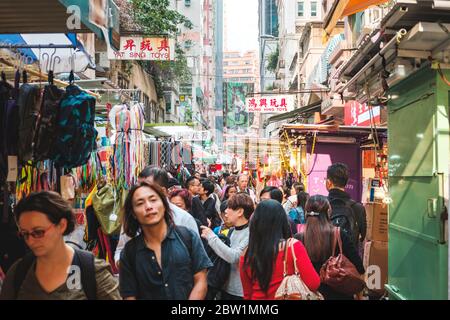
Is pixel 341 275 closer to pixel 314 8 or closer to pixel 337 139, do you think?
pixel 337 139

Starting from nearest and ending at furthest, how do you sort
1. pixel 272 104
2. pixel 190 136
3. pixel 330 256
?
1. pixel 330 256
2. pixel 190 136
3. pixel 272 104

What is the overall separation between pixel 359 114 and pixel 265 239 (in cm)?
824

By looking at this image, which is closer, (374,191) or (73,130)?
(73,130)

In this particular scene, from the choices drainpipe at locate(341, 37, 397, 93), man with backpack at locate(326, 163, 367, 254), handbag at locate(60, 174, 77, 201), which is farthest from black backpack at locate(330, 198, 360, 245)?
handbag at locate(60, 174, 77, 201)

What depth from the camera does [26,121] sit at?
389 centimetres

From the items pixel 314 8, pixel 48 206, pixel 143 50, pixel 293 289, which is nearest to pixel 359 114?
pixel 143 50

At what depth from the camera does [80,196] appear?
7.18 meters

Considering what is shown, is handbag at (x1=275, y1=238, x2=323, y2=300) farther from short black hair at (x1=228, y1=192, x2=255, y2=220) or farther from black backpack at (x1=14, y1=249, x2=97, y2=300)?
black backpack at (x1=14, y1=249, x2=97, y2=300)

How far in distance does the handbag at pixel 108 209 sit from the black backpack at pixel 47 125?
218 cm

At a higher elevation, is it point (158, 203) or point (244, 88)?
point (244, 88)

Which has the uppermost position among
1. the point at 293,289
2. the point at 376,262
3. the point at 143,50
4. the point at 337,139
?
the point at 143,50

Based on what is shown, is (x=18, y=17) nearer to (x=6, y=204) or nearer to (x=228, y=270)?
(x=6, y=204)

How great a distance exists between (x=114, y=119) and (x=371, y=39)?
11.7ft
